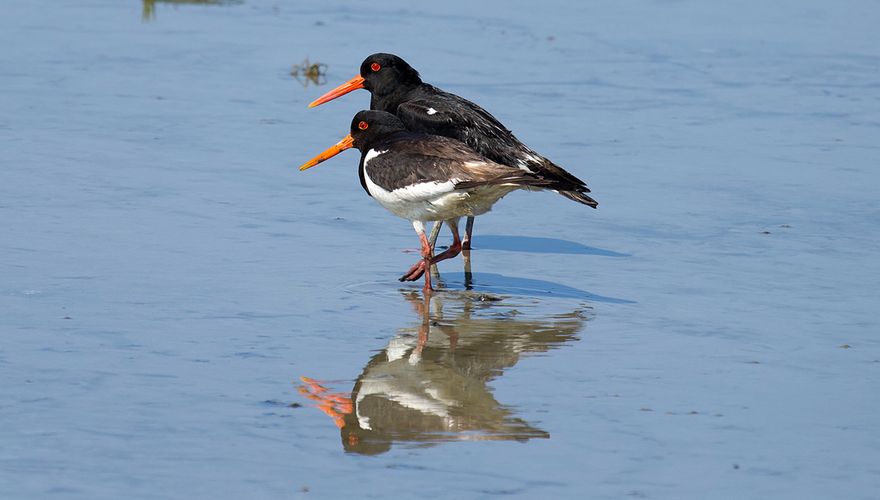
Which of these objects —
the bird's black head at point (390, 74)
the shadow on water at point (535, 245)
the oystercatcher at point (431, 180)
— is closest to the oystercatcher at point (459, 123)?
the bird's black head at point (390, 74)

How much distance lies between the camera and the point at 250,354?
6602 mm

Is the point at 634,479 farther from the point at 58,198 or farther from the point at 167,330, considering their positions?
the point at 58,198

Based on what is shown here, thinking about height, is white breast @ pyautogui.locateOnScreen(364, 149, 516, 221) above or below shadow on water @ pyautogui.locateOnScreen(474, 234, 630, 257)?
above

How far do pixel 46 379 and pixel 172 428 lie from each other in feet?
2.76

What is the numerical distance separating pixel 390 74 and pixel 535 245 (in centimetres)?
193

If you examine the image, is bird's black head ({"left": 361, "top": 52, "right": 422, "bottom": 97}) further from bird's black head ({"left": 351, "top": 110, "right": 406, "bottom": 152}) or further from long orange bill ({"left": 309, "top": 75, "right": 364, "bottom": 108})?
bird's black head ({"left": 351, "top": 110, "right": 406, "bottom": 152})

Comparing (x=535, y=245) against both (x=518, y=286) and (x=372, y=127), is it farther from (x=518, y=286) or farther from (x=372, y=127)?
(x=372, y=127)

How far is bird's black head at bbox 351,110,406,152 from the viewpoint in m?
8.76

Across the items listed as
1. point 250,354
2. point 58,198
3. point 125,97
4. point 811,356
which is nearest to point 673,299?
point 811,356

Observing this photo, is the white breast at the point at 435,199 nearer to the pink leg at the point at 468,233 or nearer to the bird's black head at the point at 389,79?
the pink leg at the point at 468,233

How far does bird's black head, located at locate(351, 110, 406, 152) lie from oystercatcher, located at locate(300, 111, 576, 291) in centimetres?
9

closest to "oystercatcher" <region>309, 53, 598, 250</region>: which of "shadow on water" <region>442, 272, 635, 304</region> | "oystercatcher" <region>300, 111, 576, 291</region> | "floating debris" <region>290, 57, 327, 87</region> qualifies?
"shadow on water" <region>442, 272, 635, 304</region>

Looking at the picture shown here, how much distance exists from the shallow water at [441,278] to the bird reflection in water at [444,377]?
0.02 m

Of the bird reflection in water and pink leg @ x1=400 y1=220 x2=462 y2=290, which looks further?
pink leg @ x1=400 y1=220 x2=462 y2=290
